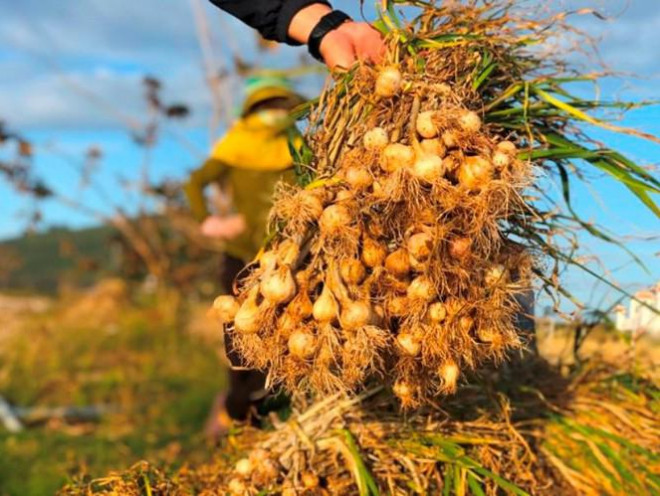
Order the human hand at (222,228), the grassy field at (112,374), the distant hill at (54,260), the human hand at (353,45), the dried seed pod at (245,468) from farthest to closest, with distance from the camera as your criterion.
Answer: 1. the distant hill at (54,260)
2. the human hand at (222,228)
3. the grassy field at (112,374)
4. the dried seed pod at (245,468)
5. the human hand at (353,45)

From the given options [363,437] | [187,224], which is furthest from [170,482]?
[187,224]

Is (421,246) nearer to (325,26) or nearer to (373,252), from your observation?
(373,252)

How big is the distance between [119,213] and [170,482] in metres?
6.82

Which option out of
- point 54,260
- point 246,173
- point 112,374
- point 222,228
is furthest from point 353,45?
point 54,260

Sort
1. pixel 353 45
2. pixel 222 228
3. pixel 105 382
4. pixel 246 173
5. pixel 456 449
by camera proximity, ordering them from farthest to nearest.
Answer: pixel 105 382
pixel 246 173
pixel 222 228
pixel 456 449
pixel 353 45

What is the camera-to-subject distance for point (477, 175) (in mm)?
1515

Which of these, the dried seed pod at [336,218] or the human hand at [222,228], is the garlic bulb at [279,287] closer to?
the dried seed pod at [336,218]

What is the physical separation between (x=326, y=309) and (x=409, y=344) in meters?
0.19

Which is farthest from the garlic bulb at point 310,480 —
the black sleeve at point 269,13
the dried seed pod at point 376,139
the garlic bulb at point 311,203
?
the black sleeve at point 269,13

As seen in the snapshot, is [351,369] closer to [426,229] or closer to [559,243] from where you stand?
[426,229]

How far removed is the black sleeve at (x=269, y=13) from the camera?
6.49 ft

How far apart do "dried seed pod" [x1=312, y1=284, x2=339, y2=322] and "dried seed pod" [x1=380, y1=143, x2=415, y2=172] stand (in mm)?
278

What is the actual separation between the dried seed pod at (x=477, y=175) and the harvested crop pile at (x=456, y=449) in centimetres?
66

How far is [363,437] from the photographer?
6.58 feet
